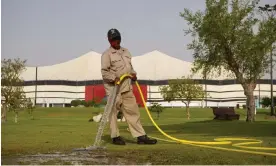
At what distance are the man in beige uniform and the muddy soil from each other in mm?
1818

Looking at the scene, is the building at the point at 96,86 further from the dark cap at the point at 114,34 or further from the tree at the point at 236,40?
the dark cap at the point at 114,34

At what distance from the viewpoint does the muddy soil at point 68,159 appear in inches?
215

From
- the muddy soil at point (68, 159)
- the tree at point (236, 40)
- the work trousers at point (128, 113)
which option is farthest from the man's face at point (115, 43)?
the tree at point (236, 40)

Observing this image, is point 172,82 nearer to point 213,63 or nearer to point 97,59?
point 213,63

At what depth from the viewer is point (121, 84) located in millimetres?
8344

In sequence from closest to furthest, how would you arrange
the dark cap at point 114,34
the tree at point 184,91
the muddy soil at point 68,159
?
1. the muddy soil at point 68,159
2. the dark cap at point 114,34
3. the tree at point 184,91

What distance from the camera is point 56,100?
147 metres

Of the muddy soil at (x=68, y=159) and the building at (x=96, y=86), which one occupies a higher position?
the building at (x=96, y=86)

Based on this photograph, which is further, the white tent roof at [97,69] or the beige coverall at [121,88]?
the white tent roof at [97,69]

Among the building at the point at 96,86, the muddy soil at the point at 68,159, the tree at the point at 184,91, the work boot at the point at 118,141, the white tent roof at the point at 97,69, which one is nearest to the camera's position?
the muddy soil at the point at 68,159

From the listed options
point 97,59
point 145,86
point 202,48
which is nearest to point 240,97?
point 145,86

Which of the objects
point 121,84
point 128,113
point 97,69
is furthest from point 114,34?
point 97,69

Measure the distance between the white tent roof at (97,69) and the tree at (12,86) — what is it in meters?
104

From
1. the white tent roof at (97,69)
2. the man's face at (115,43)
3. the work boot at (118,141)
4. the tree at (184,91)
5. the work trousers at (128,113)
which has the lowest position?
the work boot at (118,141)
